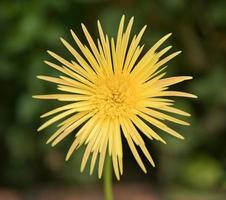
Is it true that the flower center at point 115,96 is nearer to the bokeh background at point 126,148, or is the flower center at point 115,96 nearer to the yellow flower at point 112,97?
the yellow flower at point 112,97

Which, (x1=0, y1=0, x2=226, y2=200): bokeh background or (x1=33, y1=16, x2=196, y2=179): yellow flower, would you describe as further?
(x1=0, y1=0, x2=226, y2=200): bokeh background

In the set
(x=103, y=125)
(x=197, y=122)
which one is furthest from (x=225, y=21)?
(x=103, y=125)

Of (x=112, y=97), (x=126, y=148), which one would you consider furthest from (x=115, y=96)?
(x=126, y=148)

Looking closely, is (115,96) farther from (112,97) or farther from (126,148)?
(126,148)

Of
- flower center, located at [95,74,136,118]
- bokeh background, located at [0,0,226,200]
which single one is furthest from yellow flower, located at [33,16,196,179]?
bokeh background, located at [0,0,226,200]

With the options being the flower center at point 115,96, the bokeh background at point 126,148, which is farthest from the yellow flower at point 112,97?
the bokeh background at point 126,148

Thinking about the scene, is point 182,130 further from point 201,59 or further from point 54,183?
point 54,183

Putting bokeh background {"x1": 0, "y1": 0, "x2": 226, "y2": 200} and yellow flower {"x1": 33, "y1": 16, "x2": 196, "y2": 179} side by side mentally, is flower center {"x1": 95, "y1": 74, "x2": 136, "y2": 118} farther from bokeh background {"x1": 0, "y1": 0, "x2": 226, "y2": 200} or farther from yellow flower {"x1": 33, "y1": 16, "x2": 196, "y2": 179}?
bokeh background {"x1": 0, "y1": 0, "x2": 226, "y2": 200}
